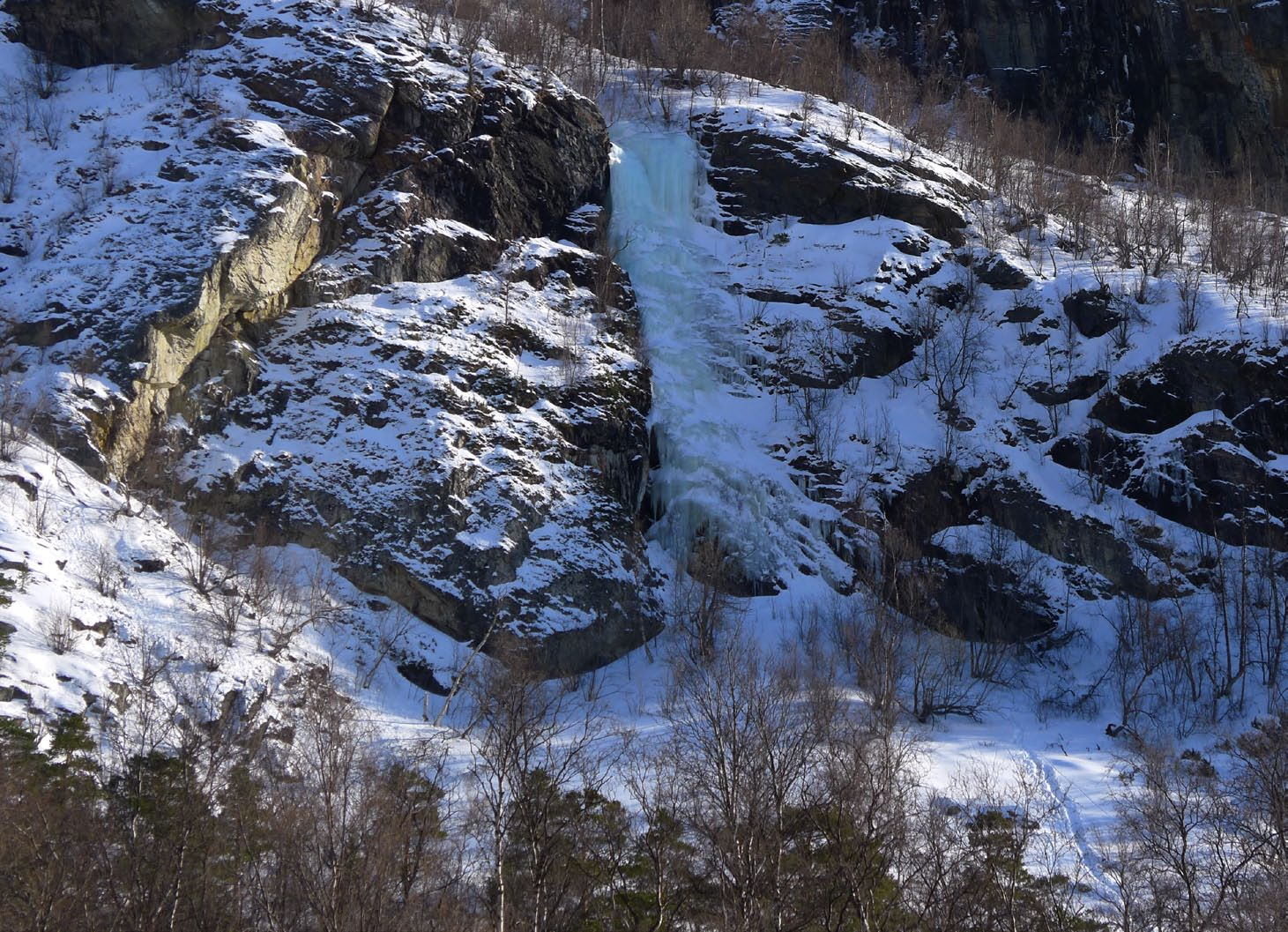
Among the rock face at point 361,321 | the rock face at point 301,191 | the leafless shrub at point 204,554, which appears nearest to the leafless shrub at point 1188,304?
the rock face at point 361,321

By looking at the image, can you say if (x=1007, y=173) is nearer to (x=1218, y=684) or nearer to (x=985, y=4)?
(x=985, y=4)

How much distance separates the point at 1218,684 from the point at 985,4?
45.1 metres

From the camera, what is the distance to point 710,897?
18.9m

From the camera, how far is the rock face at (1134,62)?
54.7 meters

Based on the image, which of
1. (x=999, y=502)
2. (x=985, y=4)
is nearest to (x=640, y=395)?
(x=999, y=502)

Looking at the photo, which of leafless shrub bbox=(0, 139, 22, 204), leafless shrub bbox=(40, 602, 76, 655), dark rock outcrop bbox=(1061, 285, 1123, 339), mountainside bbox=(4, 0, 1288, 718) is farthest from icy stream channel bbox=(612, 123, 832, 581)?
leafless shrub bbox=(0, 139, 22, 204)

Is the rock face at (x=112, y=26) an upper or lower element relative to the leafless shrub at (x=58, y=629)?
upper

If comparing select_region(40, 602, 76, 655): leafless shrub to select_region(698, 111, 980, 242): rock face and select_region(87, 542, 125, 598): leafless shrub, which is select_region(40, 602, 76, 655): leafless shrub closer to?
Answer: select_region(87, 542, 125, 598): leafless shrub

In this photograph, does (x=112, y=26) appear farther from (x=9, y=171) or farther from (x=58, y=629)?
(x=58, y=629)

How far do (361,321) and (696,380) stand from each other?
38.5 ft

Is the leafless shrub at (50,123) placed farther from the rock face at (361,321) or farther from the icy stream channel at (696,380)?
the icy stream channel at (696,380)

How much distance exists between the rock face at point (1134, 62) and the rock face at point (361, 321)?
104 ft

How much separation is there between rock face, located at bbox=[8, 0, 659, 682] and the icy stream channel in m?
1.23

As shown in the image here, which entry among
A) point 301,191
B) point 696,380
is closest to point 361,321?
point 301,191
